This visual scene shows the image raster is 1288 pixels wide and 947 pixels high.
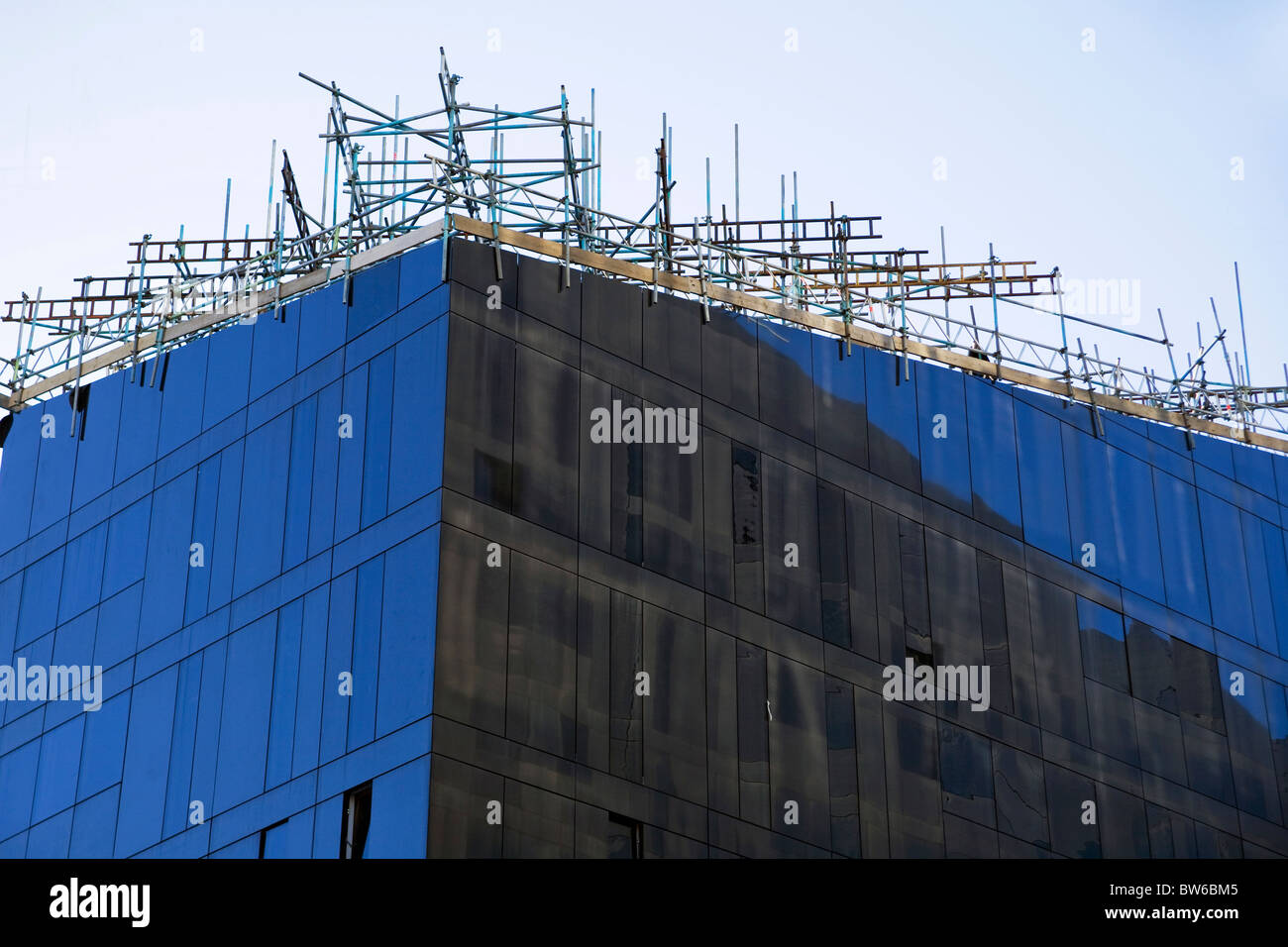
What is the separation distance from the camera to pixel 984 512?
50.2 metres

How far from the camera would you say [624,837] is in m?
40.5

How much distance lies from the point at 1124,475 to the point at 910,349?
7650 mm

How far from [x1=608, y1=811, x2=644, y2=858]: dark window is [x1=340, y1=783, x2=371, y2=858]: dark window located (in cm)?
476

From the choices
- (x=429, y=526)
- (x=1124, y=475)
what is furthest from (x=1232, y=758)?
(x=429, y=526)

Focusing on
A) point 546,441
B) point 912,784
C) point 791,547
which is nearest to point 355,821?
point 546,441

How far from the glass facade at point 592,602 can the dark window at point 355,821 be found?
7 centimetres

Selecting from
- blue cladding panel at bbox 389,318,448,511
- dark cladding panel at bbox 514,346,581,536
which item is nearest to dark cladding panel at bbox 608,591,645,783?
dark cladding panel at bbox 514,346,581,536

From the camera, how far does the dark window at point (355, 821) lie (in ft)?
128

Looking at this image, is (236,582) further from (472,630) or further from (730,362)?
(730,362)

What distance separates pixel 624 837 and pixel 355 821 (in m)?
5.26

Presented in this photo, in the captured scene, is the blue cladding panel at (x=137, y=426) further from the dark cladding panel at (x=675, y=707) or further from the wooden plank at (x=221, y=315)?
the dark cladding panel at (x=675, y=707)

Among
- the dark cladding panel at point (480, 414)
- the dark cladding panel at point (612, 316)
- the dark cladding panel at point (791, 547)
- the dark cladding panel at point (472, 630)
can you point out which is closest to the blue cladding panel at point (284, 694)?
the dark cladding panel at point (472, 630)
